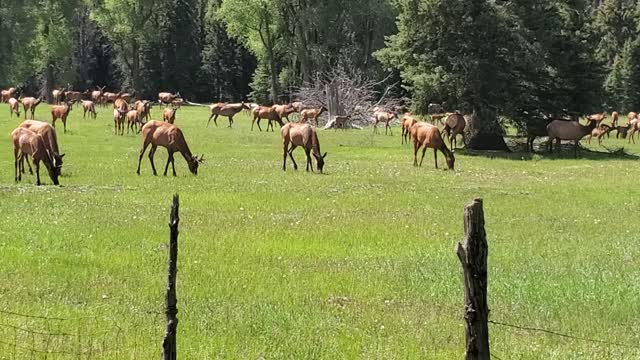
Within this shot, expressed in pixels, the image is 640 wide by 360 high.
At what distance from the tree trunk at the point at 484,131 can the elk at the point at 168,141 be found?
15364 millimetres

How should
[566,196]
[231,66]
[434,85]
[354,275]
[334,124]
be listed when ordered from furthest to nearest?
[231,66], [334,124], [434,85], [566,196], [354,275]

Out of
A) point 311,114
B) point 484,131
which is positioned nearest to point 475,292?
point 484,131

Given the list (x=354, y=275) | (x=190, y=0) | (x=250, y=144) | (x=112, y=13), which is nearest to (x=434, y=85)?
(x=250, y=144)

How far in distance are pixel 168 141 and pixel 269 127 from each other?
95.1ft

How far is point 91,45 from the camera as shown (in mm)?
95875

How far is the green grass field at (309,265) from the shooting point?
775 centimetres

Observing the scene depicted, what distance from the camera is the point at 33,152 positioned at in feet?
69.2

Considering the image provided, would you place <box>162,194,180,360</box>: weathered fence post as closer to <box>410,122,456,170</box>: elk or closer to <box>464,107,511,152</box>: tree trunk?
<box>410,122,456,170</box>: elk

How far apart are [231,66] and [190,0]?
447 inches

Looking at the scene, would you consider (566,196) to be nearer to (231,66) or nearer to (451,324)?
(451,324)

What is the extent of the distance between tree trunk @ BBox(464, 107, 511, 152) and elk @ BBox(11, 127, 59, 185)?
20.3 meters

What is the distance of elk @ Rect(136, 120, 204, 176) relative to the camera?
23.7 meters

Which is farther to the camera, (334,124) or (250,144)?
(334,124)

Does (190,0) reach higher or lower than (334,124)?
higher
